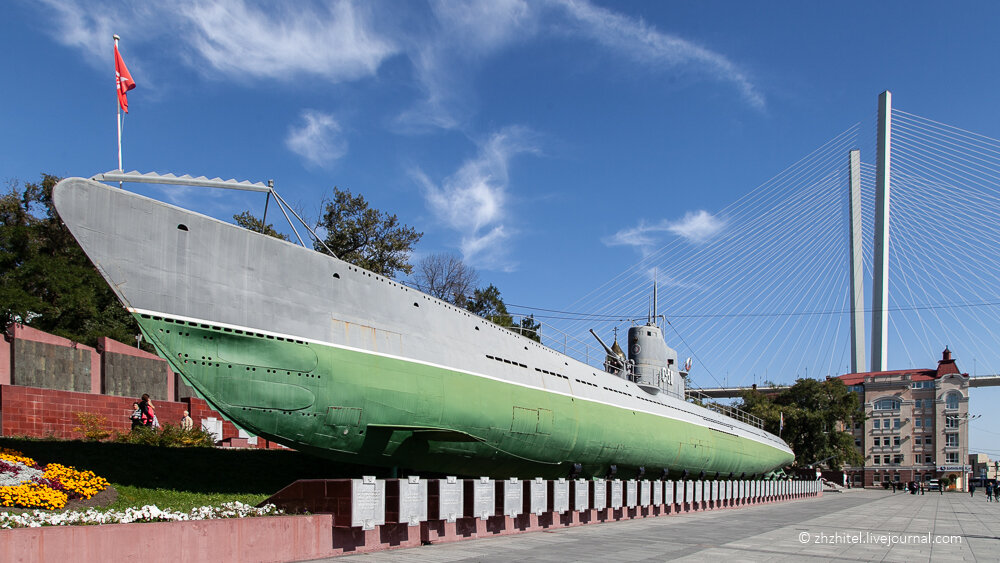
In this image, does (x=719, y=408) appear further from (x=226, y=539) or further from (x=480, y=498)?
(x=226, y=539)

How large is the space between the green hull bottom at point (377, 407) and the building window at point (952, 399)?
90.5m

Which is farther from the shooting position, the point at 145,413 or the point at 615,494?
the point at 615,494

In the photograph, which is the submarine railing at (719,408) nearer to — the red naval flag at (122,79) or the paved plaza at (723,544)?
the paved plaza at (723,544)

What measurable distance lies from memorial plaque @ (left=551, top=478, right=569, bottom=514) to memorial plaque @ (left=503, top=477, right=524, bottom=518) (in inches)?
46.9

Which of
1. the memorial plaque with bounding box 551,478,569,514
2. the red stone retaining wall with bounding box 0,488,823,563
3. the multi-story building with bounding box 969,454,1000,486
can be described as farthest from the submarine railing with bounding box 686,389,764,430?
the multi-story building with bounding box 969,454,1000,486

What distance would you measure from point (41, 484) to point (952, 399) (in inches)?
4111

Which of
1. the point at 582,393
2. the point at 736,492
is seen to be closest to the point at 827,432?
the point at 736,492

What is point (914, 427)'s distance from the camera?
3775 inches

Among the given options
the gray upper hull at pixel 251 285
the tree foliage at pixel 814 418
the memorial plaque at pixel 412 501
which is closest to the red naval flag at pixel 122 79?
the gray upper hull at pixel 251 285

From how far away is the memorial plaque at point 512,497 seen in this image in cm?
1442

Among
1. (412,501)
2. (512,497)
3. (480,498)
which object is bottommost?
(512,497)

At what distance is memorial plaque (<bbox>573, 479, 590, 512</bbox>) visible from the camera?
55.5 feet

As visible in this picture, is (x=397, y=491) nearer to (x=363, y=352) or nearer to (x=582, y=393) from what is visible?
(x=363, y=352)

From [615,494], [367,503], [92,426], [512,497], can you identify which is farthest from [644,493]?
[92,426]
